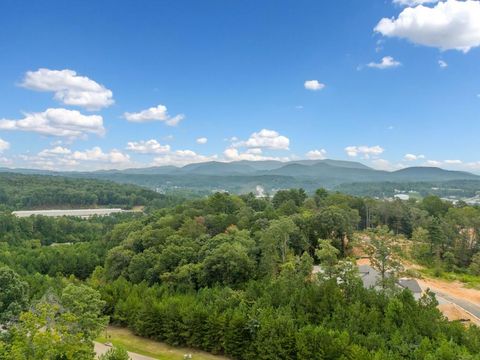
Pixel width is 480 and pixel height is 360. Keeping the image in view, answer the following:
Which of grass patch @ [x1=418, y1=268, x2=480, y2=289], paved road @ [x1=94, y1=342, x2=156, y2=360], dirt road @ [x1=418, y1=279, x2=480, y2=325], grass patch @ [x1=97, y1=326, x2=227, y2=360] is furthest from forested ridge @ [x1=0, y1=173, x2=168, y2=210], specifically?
paved road @ [x1=94, y1=342, x2=156, y2=360]

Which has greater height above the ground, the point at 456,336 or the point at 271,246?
the point at 271,246

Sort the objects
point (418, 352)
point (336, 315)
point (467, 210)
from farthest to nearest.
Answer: point (467, 210) < point (336, 315) < point (418, 352)

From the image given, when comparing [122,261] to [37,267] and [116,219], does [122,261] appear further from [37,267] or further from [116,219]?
[116,219]

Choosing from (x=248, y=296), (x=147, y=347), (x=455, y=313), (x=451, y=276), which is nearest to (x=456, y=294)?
(x=455, y=313)

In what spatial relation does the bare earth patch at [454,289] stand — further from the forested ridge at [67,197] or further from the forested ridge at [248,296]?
the forested ridge at [67,197]

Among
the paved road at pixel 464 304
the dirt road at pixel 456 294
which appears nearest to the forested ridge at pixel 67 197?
the dirt road at pixel 456 294

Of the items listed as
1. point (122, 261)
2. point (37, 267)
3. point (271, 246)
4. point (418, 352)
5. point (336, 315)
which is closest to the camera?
point (418, 352)

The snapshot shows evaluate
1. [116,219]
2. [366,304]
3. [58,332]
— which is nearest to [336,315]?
[366,304]
